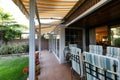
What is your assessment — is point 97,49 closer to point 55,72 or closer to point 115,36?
point 115,36

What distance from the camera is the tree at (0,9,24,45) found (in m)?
17.1

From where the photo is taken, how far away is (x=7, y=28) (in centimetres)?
1706

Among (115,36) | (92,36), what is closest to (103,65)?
(115,36)

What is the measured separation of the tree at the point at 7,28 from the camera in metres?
17.1

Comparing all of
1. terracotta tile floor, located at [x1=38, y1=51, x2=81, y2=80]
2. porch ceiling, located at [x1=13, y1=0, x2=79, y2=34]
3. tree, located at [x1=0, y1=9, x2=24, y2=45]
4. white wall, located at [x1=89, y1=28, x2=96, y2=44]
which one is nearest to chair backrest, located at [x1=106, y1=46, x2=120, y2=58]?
porch ceiling, located at [x1=13, y1=0, x2=79, y2=34]

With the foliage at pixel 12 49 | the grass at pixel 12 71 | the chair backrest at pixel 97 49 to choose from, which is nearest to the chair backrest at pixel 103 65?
the chair backrest at pixel 97 49

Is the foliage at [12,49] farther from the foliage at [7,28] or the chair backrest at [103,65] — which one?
the chair backrest at [103,65]

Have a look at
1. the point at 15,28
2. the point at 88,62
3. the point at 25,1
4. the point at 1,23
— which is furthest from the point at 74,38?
the point at 1,23

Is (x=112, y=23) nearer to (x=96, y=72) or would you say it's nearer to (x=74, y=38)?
(x=74, y=38)

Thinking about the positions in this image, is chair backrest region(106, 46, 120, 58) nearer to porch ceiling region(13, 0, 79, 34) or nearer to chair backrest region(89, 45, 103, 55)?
chair backrest region(89, 45, 103, 55)

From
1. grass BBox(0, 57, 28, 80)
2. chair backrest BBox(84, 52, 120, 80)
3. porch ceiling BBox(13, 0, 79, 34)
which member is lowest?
grass BBox(0, 57, 28, 80)

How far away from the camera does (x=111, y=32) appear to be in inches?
271

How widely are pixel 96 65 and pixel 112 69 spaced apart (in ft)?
1.49

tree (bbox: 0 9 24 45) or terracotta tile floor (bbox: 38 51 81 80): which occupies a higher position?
tree (bbox: 0 9 24 45)
